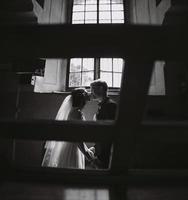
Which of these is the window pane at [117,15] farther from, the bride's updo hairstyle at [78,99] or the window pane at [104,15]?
the bride's updo hairstyle at [78,99]

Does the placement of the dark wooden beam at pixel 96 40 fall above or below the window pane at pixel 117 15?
below

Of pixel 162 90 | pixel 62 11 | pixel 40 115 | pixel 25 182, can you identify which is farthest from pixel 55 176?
pixel 62 11

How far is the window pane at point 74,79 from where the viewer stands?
4.52 metres

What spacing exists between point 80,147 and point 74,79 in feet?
6.95

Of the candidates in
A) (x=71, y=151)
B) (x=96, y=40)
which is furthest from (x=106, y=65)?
(x=96, y=40)

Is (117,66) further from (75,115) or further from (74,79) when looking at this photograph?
(75,115)

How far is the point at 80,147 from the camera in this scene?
107 inches

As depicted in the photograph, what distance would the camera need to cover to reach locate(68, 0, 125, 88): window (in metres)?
4.52

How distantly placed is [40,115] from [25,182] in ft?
9.10

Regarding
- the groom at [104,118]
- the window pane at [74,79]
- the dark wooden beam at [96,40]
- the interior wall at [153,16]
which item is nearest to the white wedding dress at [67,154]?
the groom at [104,118]

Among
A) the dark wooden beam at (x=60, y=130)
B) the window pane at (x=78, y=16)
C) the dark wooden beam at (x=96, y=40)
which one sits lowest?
the dark wooden beam at (x=60, y=130)

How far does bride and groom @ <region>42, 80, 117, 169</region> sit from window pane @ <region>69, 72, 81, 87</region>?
4.91 ft

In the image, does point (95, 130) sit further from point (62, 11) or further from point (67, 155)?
point (62, 11)

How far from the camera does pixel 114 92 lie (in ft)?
14.0
